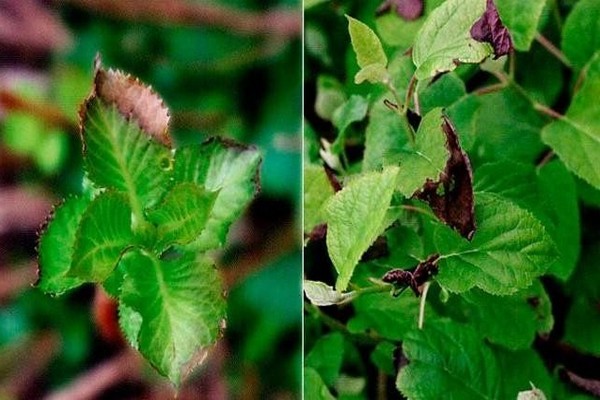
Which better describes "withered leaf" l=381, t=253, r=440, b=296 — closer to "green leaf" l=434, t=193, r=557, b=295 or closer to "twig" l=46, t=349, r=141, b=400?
"green leaf" l=434, t=193, r=557, b=295

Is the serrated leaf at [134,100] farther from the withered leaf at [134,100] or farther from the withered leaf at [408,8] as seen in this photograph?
the withered leaf at [408,8]

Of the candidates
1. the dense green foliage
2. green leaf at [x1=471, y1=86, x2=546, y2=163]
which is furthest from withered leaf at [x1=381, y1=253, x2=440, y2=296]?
green leaf at [x1=471, y1=86, x2=546, y2=163]

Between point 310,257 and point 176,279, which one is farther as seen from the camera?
point 310,257

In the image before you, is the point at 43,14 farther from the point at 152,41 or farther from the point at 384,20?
the point at 384,20

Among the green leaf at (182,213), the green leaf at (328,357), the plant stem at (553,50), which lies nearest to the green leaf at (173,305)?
the green leaf at (182,213)

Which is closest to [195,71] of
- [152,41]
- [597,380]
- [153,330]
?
[152,41]

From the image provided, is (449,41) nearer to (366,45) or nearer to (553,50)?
(366,45)

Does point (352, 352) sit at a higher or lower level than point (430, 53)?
lower
